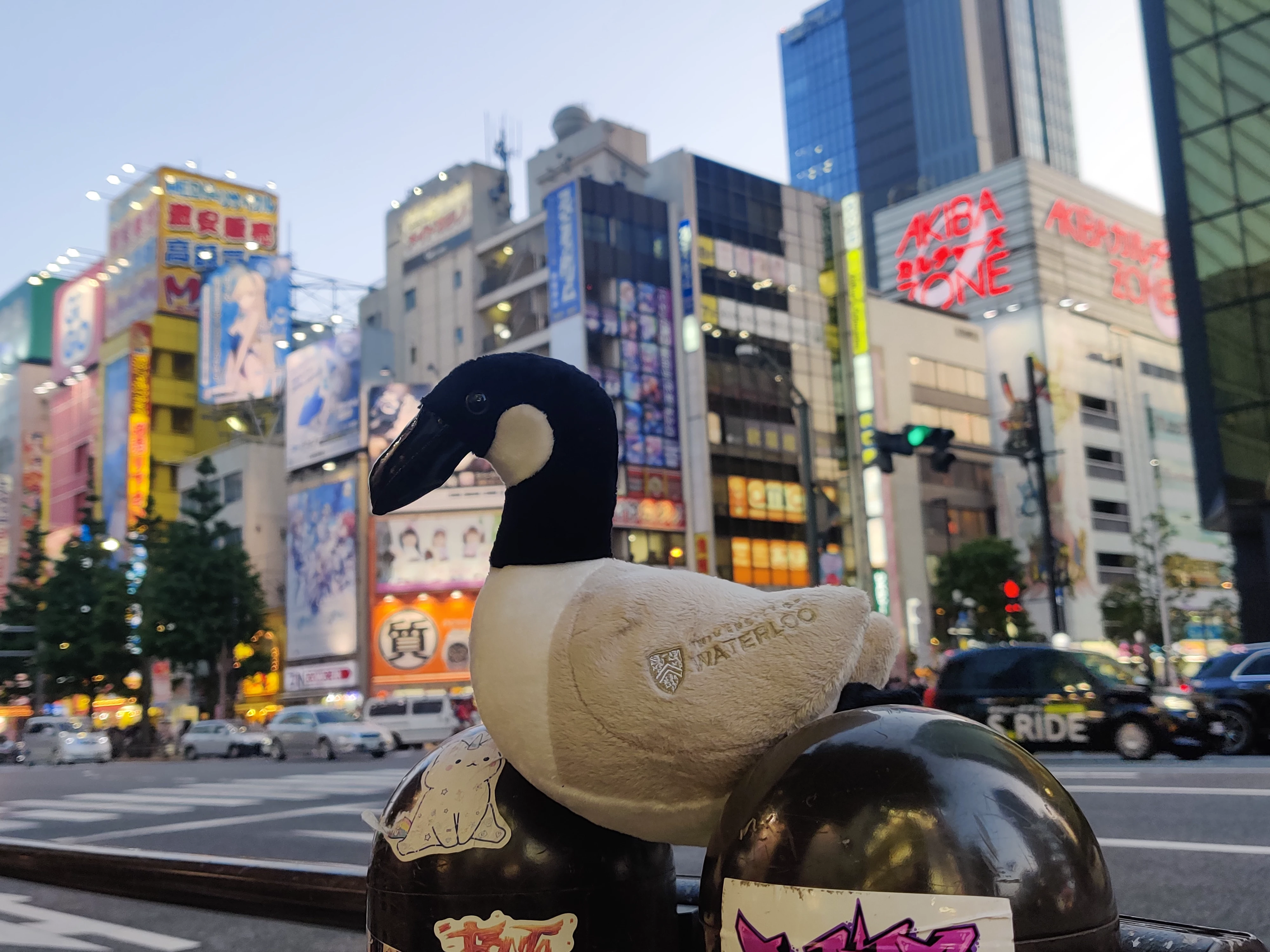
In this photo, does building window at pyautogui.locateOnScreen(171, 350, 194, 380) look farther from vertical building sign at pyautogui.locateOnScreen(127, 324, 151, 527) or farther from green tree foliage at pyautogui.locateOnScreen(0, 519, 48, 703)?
green tree foliage at pyautogui.locateOnScreen(0, 519, 48, 703)

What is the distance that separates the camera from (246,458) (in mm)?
60406

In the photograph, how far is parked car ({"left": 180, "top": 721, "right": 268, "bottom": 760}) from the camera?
119 feet

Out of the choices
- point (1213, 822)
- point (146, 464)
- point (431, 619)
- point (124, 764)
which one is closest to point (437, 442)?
point (1213, 822)

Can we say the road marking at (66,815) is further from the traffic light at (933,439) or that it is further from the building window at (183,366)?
the building window at (183,366)

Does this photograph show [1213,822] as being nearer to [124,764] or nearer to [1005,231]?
[124,764]

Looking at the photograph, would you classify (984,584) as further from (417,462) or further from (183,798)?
(417,462)

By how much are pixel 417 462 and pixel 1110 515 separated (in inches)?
2929

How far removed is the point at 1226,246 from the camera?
27641mm

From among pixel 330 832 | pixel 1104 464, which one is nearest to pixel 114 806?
pixel 330 832

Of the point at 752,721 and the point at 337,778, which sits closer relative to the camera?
the point at 752,721

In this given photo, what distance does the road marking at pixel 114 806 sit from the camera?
1291 centimetres

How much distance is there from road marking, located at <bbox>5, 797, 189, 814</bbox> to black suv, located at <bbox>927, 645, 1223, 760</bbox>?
9.66 metres

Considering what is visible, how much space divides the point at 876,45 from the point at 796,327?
91059mm

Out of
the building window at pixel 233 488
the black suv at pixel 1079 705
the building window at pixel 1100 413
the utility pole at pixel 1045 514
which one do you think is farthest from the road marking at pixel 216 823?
the building window at pixel 1100 413
